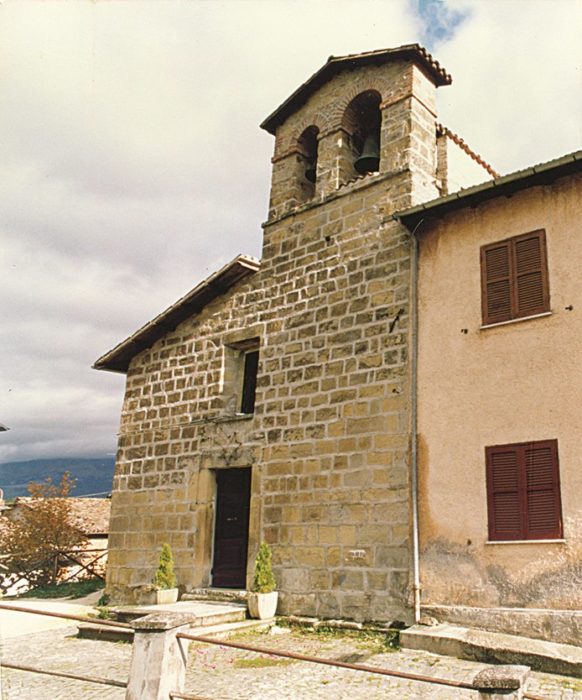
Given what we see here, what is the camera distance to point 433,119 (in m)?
11.1

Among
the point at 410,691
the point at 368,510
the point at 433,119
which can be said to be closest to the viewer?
the point at 410,691

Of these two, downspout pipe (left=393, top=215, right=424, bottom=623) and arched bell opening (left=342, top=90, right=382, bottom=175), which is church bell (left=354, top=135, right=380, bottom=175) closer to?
arched bell opening (left=342, top=90, right=382, bottom=175)

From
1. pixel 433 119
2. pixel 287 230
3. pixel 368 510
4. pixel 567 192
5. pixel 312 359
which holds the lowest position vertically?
pixel 368 510

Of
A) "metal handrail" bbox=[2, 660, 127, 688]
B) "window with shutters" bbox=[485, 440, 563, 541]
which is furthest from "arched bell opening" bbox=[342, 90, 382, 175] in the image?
"metal handrail" bbox=[2, 660, 127, 688]

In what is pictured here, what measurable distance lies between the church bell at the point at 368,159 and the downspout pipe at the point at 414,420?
1.97 meters

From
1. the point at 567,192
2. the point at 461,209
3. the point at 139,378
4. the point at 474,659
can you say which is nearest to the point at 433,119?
the point at 461,209

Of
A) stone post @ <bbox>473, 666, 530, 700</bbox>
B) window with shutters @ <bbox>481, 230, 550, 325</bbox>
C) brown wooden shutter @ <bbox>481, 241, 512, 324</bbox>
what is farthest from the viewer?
brown wooden shutter @ <bbox>481, 241, 512, 324</bbox>

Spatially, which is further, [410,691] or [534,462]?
[534,462]

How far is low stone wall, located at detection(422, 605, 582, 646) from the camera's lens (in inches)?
281

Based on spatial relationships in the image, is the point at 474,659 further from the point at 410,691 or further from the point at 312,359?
the point at 312,359

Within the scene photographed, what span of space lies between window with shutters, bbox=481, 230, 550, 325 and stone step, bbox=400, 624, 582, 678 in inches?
149

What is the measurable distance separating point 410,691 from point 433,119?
865 centimetres

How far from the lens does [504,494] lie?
8.00 meters

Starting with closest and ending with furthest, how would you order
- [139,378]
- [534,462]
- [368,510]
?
[534,462] < [368,510] < [139,378]
